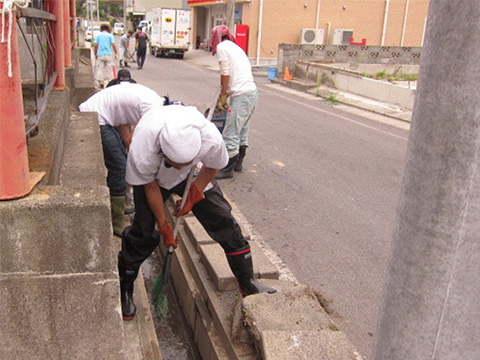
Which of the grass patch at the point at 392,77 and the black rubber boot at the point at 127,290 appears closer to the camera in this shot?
the black rubber boot at the point at 127,290

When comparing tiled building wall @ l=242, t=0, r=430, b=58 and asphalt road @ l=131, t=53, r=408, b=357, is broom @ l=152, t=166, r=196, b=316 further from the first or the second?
tiled building wall @ l=242, t=0, r=430, b=58

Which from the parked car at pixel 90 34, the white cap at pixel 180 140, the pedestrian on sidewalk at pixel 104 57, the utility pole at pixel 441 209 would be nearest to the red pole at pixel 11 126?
the white cap at pixel 180 140

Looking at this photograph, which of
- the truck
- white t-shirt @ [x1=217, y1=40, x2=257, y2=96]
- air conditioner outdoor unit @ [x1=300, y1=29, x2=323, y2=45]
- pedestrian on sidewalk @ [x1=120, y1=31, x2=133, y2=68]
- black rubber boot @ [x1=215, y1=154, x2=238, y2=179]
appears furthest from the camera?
the truck

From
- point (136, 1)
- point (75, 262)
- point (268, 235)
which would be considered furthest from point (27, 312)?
point (136, 1)

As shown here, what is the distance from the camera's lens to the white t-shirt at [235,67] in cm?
680

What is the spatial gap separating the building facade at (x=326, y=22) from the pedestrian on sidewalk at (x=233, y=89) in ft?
69.5

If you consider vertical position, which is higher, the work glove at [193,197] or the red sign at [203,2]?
the red sign at [203,2]

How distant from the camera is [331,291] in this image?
434 cm

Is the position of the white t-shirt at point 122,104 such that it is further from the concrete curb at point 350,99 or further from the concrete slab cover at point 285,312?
the concrete curb at point 350,99

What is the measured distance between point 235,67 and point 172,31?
26.1 m

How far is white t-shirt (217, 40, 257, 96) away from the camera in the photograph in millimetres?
6797

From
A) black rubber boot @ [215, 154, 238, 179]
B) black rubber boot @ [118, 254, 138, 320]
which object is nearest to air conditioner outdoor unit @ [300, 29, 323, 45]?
black rubber boot @ [215, 154, 238, 179]

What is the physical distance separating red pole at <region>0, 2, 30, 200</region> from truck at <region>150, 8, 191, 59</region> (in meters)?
30.8

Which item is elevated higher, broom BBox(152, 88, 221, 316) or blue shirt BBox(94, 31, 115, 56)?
blue shirt BBox(94, 31, 115, 56)
